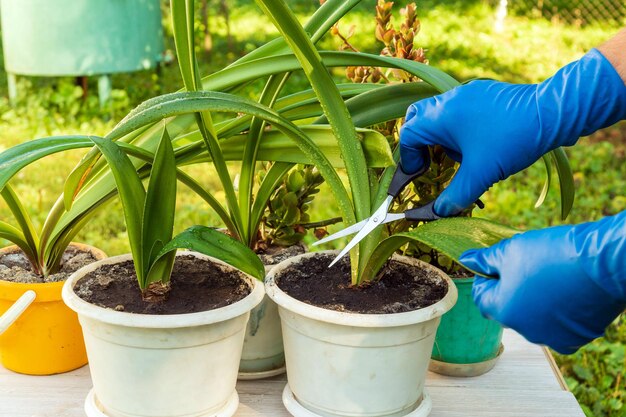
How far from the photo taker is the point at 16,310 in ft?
4.07

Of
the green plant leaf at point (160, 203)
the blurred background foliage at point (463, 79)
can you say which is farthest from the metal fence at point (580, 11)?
the green plant leaf at point (160, 203)

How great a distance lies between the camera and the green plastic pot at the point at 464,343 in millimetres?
1392

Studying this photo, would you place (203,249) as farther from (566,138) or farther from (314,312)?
(566,138)

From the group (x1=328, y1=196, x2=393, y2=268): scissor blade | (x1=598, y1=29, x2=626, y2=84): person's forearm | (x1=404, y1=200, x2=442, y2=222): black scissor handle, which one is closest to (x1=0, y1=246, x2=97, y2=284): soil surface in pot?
(x1=328, y1=196, x2=393, y2=268): scissor blade

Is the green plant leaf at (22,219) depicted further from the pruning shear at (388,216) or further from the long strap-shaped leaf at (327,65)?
the pruning shear at (388,216)

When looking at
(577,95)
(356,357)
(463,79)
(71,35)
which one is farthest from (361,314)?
(463,79)

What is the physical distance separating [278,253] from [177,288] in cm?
27

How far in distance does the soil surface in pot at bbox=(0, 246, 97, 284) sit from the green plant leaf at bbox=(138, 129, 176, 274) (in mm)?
272

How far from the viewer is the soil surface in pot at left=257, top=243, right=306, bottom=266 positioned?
1413 mm

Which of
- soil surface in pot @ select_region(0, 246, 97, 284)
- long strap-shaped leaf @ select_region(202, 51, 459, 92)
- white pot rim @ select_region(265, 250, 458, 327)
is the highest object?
long strap-shaped leaf @ select_region(202, 51, 459, 92)

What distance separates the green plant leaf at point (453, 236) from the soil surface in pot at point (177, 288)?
24 cm

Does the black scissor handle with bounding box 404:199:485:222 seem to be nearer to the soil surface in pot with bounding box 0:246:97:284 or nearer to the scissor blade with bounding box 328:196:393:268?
the scissor blade with bounding box 328:196:393:268

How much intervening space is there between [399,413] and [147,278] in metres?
0.44

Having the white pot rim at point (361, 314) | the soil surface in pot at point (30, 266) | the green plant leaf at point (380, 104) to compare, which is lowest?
the soil surface in pot at point (30, 266)
